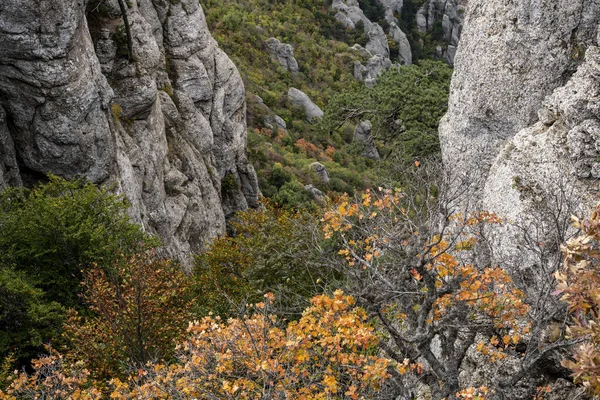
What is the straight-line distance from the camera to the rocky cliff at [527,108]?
1088 centimetres

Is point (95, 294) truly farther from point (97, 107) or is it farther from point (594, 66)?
point (594, 66)

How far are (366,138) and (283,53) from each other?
33.7m

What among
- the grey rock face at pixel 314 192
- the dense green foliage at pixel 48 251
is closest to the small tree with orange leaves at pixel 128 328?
the dense green foliage at pixel 48 251

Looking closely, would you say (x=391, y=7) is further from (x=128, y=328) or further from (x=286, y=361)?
(x=286, y=361)

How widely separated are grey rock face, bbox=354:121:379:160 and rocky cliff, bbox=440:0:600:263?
11.3m

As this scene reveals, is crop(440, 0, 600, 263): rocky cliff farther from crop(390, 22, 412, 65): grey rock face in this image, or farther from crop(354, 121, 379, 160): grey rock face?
crop(390, 22, 412, 65): grey rock face

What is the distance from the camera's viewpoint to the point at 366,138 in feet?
112

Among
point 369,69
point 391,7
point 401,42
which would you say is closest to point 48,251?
point 369,69

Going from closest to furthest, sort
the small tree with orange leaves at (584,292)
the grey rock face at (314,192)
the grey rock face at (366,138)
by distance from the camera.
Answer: the small tree with orange leaves at (584,292) → the grey rock face at (366,138) → the grey rock face at (314,192)

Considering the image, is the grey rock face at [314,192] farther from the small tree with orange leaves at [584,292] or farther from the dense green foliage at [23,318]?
the small tree with orange leaves at [584,292]

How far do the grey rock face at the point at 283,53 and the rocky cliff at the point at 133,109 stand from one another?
99.4 feet

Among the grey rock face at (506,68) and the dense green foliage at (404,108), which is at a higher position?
the grey rock face at (506,68)

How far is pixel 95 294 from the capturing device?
13641 mm

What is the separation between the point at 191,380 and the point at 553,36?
11.6 m
